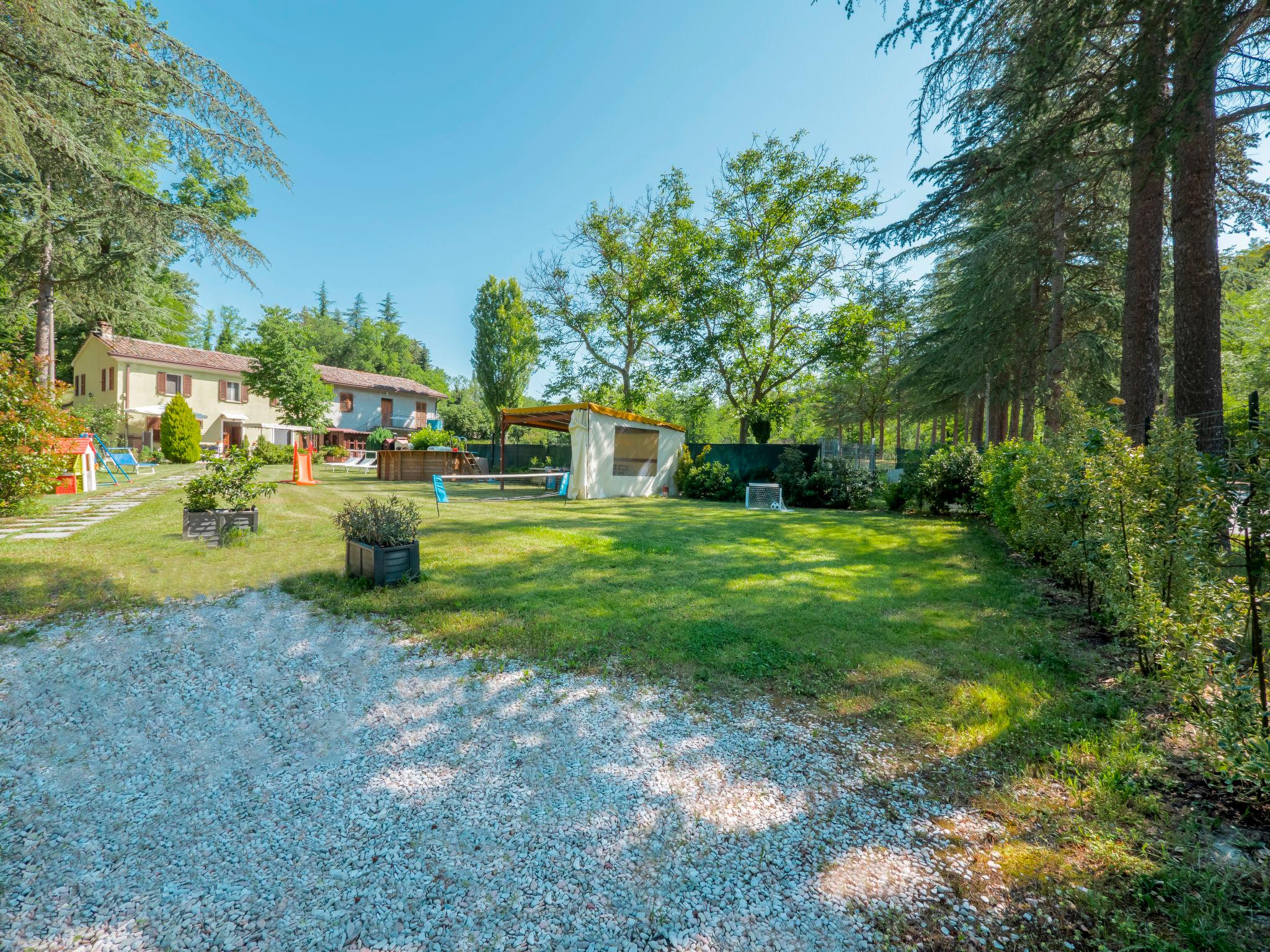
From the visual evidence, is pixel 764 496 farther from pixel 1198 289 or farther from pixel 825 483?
pixel 1198 289

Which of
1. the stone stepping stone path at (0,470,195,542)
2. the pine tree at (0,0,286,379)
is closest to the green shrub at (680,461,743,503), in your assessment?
the pine tree at (0,0,286,379)

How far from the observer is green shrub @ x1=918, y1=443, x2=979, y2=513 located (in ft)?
32.9

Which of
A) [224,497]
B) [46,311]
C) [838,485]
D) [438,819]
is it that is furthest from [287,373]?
[438,819]

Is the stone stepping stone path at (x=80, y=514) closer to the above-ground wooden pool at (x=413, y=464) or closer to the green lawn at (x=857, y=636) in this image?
the green lawn at (x=857, y=636)

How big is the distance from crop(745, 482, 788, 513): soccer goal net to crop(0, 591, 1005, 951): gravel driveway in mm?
9914

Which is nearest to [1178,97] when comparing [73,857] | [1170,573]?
[1170,573]

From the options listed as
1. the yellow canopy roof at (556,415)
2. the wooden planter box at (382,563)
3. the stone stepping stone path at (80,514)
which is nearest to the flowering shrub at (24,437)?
the stone stepping stone path at (80,514)

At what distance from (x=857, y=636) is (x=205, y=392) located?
32.4m

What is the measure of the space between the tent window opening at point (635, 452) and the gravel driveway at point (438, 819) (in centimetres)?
1123

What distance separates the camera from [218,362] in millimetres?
25703

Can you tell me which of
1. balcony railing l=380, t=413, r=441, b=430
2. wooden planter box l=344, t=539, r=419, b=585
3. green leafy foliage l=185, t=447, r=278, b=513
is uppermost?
balcony railing l=380, t=413, r=441, b=430

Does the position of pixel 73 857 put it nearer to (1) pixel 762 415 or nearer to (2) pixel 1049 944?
(2) pixel 1049 944

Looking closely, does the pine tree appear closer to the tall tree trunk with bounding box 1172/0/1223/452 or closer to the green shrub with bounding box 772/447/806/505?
the tall tree trunk with bounding box 1172/0/1223/452

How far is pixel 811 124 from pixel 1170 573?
18.2 m
